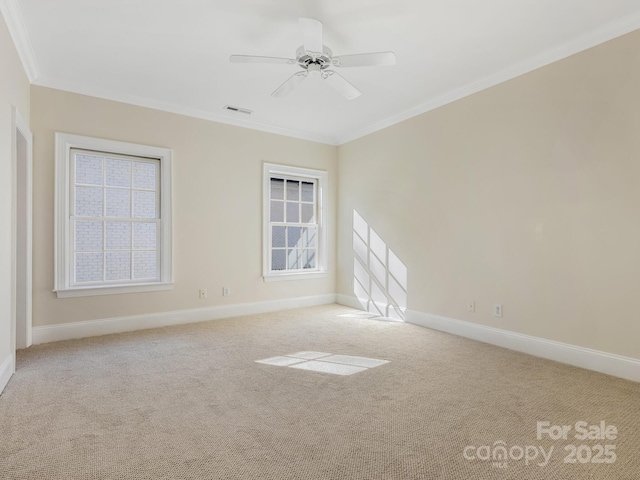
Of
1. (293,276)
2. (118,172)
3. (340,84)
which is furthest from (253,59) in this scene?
(293,276)

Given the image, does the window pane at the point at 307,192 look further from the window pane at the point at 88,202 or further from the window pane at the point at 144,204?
the window pane at the point at 88,202

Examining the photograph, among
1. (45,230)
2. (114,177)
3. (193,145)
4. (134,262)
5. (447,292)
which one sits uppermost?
(193,145)

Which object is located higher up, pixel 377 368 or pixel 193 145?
pixel 193 145

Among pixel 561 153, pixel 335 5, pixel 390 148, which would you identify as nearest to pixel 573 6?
pixel 561 153

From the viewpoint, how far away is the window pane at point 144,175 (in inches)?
167

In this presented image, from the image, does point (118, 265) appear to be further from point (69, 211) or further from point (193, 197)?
point (193, 197)

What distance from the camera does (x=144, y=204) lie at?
4.29m

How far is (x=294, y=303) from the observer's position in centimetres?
537

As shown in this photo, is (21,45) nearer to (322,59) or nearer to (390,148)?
(322,59)

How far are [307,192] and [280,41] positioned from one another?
115 inches

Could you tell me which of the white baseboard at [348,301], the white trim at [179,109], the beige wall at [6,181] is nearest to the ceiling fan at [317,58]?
the beige wall at [6,181]

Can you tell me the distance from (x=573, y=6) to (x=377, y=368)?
3.10m

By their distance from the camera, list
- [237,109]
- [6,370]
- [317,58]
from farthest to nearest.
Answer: [237,109], [317,58], [6,370]

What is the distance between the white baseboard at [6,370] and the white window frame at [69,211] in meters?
1.12
